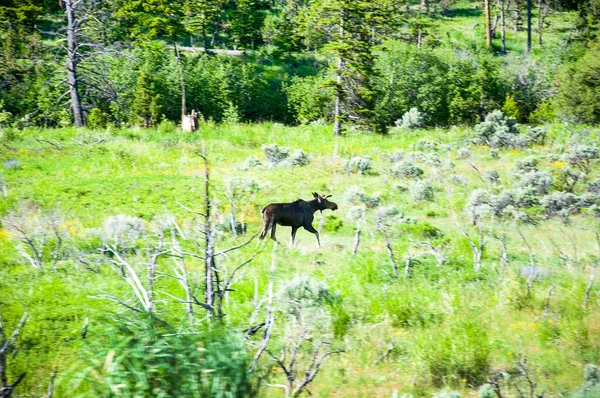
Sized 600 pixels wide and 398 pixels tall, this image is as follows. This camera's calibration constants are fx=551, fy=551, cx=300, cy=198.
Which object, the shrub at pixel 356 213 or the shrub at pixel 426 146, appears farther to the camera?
the shrub at pixel 426 146

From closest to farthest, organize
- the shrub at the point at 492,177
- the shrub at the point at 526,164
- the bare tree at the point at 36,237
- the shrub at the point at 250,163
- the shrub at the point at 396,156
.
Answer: the bare tree at the point at 36,237 < the shrub at the point at 492,177 < the shrub at the point at 526,164 < the shrub at the point at 250,163 < the shrub at the point at 396,156

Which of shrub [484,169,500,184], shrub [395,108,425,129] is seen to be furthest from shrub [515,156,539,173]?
shrub [395,108,425,129]

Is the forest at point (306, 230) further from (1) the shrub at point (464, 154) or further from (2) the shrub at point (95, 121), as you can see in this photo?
(2) the shrub at point (95, 121)

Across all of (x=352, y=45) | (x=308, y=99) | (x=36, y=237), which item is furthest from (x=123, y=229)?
(x=308, y=99)

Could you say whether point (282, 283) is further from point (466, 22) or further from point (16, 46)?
point (466, 22)

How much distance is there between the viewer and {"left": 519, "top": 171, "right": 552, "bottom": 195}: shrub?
1559 cm

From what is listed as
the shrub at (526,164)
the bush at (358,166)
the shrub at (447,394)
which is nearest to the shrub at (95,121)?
Result: the bush at (358,166)

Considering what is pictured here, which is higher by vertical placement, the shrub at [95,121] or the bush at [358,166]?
the shrub at [95,121]

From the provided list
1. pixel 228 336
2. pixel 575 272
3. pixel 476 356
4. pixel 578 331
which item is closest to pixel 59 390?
pixel 228 336

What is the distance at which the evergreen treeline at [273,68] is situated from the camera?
2714 cm

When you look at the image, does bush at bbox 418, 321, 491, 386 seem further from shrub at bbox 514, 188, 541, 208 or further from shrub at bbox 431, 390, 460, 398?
shrub at bbox 514, 188, 541, 208

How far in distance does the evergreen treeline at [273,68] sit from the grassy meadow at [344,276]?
8.85 metres

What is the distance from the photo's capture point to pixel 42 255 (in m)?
9.78

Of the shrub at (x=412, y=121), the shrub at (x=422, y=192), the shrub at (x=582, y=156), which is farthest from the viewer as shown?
the shrub at (x=412, y=121)
